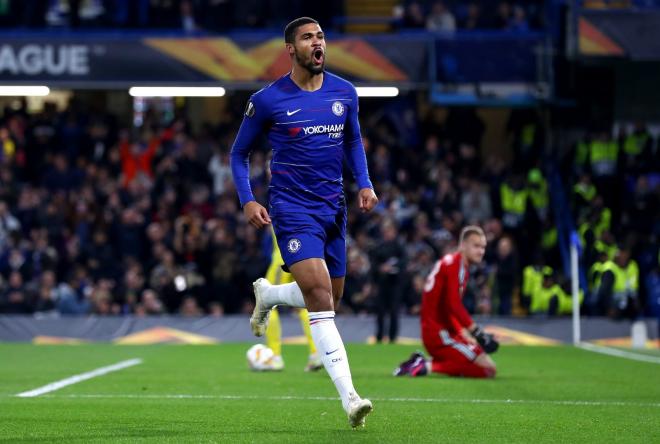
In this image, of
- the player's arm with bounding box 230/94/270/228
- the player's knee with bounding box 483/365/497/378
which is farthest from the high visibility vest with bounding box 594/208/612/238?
the player's arm with bounding box 230/94/270/228

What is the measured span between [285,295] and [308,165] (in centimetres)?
90

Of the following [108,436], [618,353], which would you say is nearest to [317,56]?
[108,436]

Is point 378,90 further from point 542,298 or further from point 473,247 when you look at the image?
point 473,247

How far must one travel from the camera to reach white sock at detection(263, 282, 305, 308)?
857 centimetres

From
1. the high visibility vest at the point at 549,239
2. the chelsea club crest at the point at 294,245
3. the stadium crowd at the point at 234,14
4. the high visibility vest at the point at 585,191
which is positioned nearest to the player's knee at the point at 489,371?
the chelsea club crest at the point at 294,245

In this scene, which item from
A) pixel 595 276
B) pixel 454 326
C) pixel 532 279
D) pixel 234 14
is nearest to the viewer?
pixel 454 326

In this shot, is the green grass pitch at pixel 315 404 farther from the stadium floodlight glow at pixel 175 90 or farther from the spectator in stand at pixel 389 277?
the stadium floodlight glow at pixel 175 90

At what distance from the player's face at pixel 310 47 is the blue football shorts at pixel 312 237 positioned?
0.89m

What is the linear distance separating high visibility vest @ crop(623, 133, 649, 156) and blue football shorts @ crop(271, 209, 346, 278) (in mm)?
17975

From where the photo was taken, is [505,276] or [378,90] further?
[378,90]

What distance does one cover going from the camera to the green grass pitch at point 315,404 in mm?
7723

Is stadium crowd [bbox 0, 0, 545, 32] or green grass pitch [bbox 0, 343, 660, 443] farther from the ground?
stadium crowd [bbox 0, 0, 545, 32]

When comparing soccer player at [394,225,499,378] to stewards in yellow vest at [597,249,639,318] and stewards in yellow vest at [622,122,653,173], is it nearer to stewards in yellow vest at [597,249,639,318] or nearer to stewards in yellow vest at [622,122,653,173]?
stewards in yellow vest at [597,249,639,318]

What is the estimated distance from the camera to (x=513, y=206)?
24.7 m
